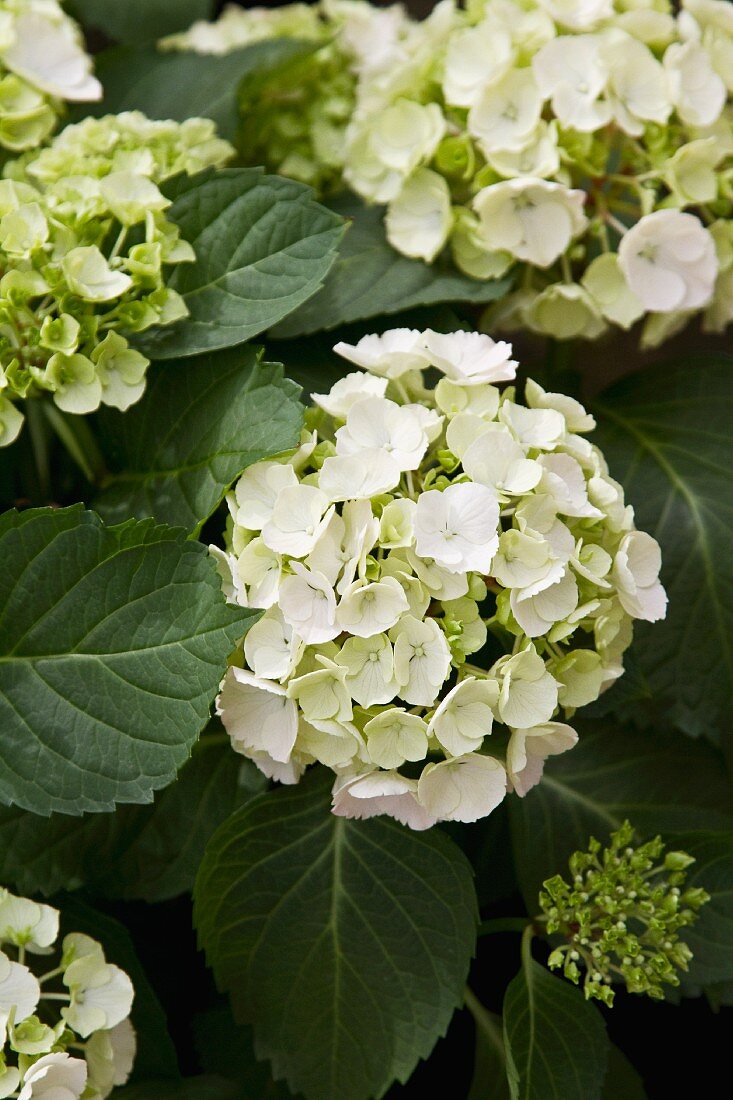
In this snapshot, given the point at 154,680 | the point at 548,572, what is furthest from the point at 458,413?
the point at 154,680

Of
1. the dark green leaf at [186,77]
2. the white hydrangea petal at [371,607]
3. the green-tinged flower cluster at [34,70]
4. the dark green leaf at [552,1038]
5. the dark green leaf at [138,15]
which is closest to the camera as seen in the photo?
the white hydrangea petal at [371,607]

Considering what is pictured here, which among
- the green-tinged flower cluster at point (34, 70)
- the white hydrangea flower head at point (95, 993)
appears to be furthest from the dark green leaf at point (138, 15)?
the white hydrangea flower head at point (95, 993)

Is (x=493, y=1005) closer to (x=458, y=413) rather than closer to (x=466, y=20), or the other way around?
(x=458, y=413)

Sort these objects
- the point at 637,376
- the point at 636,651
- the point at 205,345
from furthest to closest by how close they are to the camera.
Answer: the point at 637,376 < the point at 636,651 < the point at 205,345

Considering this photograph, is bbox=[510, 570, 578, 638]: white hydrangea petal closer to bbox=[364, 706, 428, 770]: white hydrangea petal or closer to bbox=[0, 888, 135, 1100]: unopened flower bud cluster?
bbox=[364, 706, 428, 770]: white hydrangea petal

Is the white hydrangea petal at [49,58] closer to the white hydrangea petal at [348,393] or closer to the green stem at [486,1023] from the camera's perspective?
the white hydrangea petal at [348,393]
